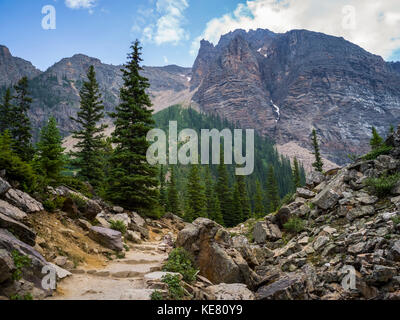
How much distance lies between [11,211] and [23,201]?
1.28 m

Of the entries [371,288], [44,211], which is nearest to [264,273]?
[371,288]

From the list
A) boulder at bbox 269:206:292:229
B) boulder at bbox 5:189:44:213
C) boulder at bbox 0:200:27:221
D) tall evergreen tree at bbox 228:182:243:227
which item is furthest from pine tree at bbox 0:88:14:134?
tall evergreen tree at bbox 228:182:243:227

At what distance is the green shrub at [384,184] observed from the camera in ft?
34.5

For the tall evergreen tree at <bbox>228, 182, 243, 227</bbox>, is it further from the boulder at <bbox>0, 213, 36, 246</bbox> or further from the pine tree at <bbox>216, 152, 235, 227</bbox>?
the boulder at <bbox>0, 213, 36, 246</bbox>

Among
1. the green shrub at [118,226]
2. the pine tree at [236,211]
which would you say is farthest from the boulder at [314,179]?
the pine tree at [236,211]

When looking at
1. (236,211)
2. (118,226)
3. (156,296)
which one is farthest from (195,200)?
(156,296)

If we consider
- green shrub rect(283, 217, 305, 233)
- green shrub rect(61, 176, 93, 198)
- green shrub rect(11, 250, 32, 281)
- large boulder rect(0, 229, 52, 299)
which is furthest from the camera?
green shrub rect(61, 176, 93, 198)

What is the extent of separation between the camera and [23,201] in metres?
7.92

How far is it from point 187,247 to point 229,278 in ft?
5.95

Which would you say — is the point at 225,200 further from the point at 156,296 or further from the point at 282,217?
the point at 156,296

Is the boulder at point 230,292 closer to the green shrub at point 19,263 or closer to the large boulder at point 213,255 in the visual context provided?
the large boulder at point 213,255

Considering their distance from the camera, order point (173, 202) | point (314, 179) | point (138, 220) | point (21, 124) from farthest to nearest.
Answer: point (173, 202), point (21, 124), point (314, 179), point (138, 220)

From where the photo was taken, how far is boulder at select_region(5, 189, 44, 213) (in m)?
7.57

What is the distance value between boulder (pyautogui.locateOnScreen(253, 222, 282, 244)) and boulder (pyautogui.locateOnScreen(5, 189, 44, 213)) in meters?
11.2
